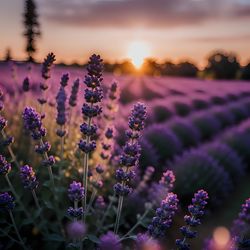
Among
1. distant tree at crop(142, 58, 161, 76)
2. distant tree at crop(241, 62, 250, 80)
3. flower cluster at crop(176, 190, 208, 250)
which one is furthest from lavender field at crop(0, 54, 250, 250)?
distant tree at crop(142, 58, 161, 76)

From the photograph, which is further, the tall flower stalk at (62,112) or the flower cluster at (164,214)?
the tall flower stalk at (62,112)

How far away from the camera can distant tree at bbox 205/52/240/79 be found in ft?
187

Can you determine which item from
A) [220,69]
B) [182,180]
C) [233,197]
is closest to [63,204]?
[182,180]

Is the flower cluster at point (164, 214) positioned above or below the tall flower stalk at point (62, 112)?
below

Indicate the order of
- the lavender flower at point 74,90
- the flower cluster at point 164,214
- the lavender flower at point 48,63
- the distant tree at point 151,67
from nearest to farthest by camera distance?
the flower cluster at point 164,214, the lavender flower at point 48,63, the lavender flower at point 74,90, the distant tree at point 151,67

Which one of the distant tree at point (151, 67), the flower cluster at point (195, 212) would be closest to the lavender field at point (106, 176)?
the flower cluster at point (195, 212)

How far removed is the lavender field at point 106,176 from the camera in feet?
7.27

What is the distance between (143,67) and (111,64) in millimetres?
4813

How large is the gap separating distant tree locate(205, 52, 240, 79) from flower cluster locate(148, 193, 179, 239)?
186ft

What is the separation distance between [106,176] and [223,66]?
2191 inches

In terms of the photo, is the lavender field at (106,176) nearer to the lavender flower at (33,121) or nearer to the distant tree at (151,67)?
the lavender flower at (33,121)

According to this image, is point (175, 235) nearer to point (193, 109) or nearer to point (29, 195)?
point (29, 195)

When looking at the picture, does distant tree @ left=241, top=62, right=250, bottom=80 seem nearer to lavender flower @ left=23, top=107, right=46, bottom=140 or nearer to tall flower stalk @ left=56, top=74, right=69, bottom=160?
tall flower stalk @ left=56, top=74, right=69, bottom=160

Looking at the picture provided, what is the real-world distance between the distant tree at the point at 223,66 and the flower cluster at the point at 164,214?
56.6 meters
